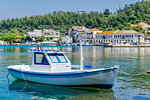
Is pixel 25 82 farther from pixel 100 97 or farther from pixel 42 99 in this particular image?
pixel 100 97

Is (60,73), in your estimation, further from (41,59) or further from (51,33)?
(51,33)

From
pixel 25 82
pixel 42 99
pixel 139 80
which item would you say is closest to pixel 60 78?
pixel 42 99

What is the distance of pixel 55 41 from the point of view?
187500mm

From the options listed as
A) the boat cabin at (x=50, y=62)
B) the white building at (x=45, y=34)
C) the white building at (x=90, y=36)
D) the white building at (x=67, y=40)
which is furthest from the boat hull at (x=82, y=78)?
the white building at (x=45, y=34)

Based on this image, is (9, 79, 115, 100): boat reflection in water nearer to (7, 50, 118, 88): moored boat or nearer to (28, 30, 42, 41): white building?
(7, 50, 118, 88): moored boat

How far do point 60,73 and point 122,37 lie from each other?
457 feet

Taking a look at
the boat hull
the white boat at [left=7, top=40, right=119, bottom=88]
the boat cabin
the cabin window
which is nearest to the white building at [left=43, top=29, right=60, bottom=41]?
the white boat at [left=7, top=40, right=119, bottom=88]

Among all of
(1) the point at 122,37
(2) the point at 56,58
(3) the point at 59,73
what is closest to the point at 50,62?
(2) the point at 56,58

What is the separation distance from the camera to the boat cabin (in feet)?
70.0

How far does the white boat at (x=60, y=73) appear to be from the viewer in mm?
19031

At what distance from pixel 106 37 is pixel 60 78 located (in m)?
147

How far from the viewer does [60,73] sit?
64.7 ft

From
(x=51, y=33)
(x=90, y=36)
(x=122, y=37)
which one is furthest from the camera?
(x=51, y=33)

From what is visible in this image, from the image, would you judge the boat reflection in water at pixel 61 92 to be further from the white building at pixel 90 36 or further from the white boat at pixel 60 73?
the white building at pixel 90 36
